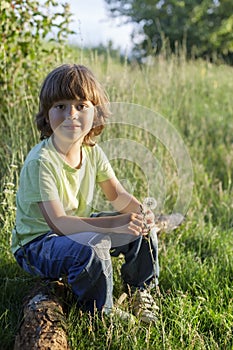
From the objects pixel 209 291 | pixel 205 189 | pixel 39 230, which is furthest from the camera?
pixel 205 189

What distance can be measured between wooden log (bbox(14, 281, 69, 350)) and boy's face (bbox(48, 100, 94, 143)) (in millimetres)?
728

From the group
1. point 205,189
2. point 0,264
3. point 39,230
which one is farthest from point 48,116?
point 205,189

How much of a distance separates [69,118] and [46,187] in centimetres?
36

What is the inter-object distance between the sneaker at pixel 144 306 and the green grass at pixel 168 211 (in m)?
0.05

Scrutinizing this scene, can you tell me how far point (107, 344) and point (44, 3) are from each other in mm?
2602

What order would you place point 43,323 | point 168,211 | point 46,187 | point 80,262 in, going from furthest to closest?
point 168,211
point 46,187
point 80,262
point 43,323

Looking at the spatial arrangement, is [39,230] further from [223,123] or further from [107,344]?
[223,123]

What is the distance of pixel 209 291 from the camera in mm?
2736

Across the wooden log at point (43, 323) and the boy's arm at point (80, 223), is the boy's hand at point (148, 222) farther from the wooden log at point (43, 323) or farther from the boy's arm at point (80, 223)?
the wooden log at point (43, 323)

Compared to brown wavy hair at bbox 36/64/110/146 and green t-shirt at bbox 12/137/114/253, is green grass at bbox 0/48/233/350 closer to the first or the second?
green t-shirt at bbox 12/137/114/253

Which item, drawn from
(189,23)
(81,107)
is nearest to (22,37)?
(81,107)

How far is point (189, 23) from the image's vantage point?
1311 cm

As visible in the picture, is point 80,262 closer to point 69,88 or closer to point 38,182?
point 38,182

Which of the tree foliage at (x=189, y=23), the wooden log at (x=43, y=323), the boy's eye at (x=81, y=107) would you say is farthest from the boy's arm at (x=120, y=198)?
the tree foliage at (x=189, y=23)
